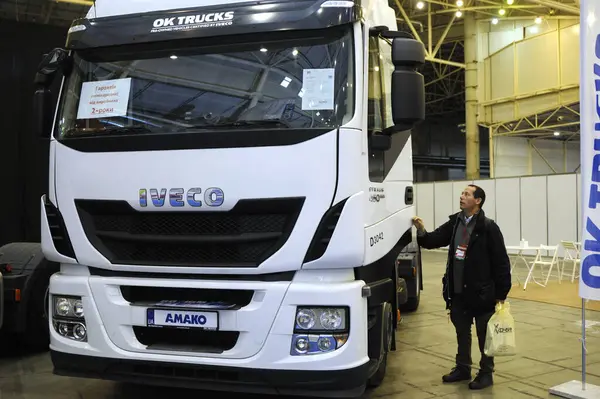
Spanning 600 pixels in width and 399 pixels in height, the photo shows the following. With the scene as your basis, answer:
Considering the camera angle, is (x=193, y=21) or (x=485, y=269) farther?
(x=485, y=269)

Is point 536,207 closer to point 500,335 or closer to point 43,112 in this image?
point 500,335

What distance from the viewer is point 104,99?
3.53 meters

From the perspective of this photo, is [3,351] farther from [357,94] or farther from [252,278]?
[357,94]

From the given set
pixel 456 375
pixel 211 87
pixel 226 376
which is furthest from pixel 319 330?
pixel 456 375

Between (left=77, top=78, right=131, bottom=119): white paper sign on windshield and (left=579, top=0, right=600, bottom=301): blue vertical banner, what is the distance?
322 centimetres

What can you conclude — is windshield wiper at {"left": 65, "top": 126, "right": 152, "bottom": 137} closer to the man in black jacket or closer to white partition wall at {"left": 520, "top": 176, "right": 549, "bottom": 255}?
the man in black jacket

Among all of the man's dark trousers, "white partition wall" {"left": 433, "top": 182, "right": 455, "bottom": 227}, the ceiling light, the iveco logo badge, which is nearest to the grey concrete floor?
the man's dark trousers

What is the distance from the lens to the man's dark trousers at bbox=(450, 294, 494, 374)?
4427 mm

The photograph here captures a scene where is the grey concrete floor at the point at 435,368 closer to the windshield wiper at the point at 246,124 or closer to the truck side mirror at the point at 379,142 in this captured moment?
the truck side mirror at the point at 379,142

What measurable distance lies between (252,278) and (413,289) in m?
4.20

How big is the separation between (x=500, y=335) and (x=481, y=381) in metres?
0.47

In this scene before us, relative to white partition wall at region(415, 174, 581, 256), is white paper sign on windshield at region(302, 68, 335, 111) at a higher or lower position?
higher

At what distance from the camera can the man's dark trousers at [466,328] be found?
4.43m

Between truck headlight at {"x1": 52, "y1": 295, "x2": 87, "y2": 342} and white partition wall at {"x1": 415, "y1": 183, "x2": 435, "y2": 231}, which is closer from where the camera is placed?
truck headlight at {"x1": 52, "y1": 295, "x2": 87, "y2": 342}
